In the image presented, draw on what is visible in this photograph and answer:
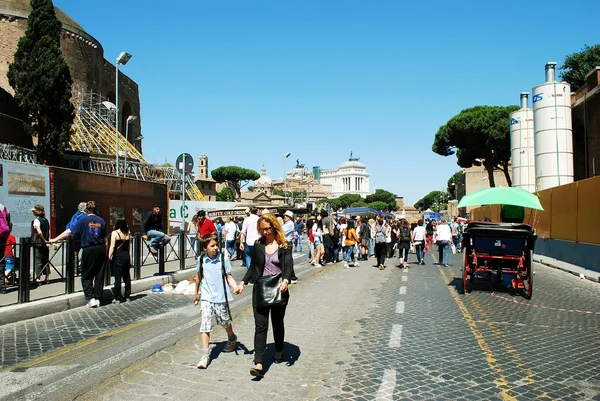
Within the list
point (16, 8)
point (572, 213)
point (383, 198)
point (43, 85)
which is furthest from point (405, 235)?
point (383, 198)

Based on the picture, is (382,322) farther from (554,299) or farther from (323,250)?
(323,250)

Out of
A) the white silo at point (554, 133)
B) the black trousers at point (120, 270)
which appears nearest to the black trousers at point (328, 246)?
the black trousers at point (120, 270)

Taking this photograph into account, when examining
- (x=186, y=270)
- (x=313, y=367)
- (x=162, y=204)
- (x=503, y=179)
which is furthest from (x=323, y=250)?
(x=503, y=179)

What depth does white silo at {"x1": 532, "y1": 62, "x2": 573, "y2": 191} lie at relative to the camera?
29.7 meters

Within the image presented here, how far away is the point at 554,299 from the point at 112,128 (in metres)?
48.0

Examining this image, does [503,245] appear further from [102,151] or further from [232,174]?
[232,174]

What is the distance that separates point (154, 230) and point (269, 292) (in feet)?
25.9

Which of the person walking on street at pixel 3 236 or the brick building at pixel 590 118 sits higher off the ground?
the brick building at pixel 590 118

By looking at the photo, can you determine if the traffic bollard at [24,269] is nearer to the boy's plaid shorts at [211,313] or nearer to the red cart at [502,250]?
the boy's plaid shorts at [211,313]

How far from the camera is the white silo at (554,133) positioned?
29734mm

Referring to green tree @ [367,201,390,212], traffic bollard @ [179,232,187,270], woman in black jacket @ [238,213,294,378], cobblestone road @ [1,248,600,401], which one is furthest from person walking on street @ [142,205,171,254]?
green tree @ [367,201,390,212]

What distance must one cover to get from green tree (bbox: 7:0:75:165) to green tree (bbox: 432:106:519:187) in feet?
126

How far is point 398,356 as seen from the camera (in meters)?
5.96

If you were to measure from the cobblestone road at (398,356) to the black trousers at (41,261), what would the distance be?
2938 millimetres
